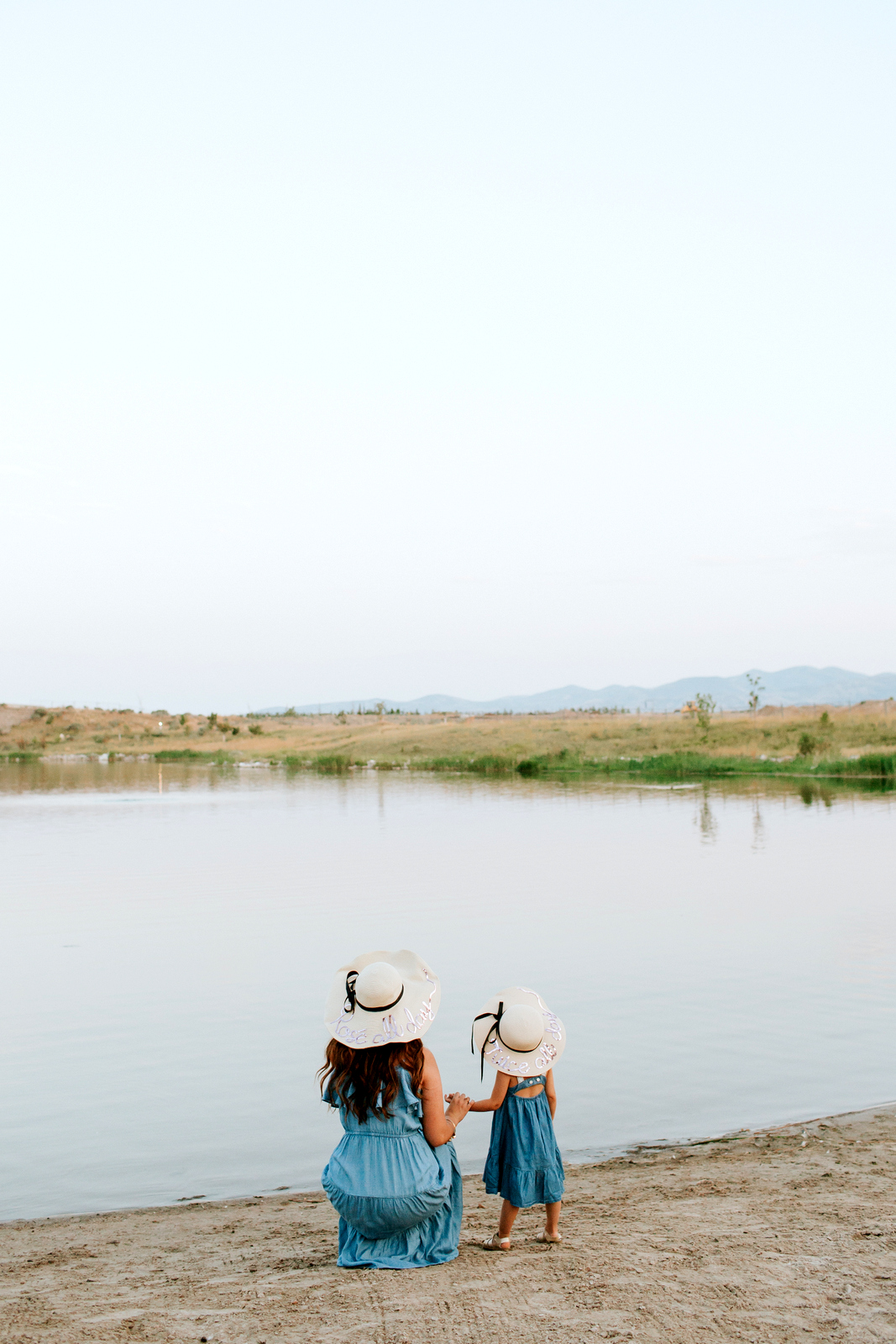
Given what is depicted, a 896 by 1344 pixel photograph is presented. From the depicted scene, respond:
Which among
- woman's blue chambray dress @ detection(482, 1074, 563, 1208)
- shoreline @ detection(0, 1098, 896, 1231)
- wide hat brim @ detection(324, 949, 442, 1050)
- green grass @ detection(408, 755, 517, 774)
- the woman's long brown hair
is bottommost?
shoreline @ detection(0, 1098, 896, 1231)

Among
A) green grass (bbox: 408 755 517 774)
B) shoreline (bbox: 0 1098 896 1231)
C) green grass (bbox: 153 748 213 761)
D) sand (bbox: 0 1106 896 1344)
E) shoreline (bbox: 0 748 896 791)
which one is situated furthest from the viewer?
green grass (bbox: 153 748 213 761)

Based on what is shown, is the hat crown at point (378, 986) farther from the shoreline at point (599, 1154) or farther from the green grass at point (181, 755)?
the green grass at point (181, 755)

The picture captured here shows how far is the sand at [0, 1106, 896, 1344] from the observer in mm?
4191

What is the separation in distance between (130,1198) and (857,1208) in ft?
12.9

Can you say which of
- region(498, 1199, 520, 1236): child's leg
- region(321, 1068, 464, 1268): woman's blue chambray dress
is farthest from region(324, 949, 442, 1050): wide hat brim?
region(498, 1199, 520, 1236): child's leg

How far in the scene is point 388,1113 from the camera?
470cm

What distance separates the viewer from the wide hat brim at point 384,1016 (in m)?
4.59

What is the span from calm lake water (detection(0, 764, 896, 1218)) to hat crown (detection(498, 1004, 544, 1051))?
2.60 m

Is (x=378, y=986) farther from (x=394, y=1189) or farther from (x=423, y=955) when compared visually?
(x=423, y=955)

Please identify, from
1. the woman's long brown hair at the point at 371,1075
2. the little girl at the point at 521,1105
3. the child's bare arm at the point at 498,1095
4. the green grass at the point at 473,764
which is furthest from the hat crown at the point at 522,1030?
the green grass at the point at 473,764

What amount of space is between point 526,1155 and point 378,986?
122cm

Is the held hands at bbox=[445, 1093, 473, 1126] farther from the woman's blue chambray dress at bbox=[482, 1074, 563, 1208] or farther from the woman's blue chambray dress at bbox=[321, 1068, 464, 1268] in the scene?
the woman's blue chambray dress at bbox=[482, 1074, 563, 1208]

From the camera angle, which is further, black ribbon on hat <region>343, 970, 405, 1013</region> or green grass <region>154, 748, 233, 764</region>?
green grass <region>154, 748, 233, 764</region>

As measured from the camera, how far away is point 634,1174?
21.5 ft
